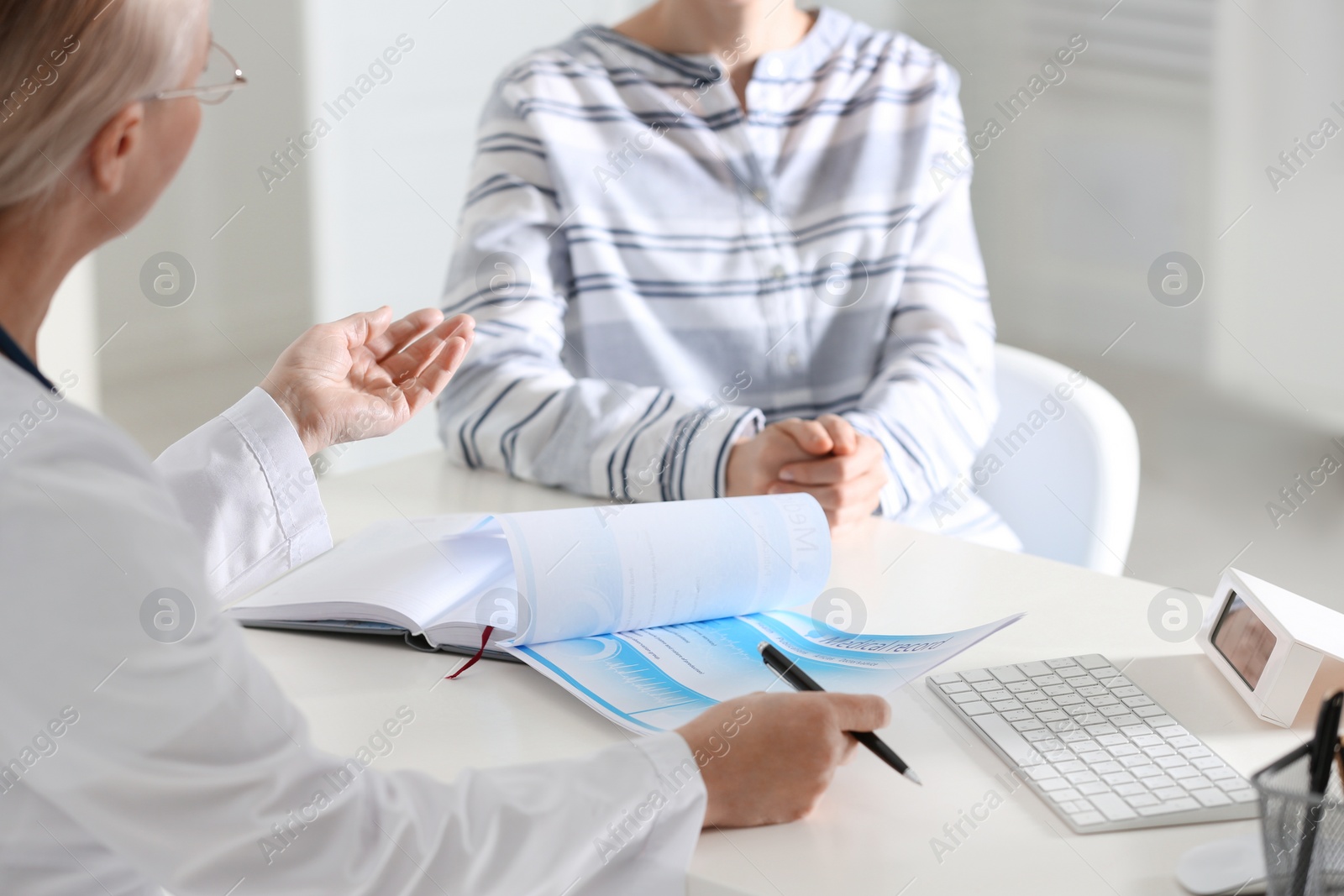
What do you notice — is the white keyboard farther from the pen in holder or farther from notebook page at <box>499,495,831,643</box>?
notebook page at <box>499,495,831,643</box>

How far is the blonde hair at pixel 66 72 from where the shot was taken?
0.58 metres

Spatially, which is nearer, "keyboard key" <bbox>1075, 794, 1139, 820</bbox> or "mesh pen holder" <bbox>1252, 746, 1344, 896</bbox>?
"mesh pen holder" <bbox>1252, 746, 1344, 896</bbox>

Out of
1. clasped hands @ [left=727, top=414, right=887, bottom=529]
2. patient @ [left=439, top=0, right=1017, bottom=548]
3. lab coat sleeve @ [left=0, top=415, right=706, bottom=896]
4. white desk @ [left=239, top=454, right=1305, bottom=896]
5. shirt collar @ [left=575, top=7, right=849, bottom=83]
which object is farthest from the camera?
shirt collar @ [left=575, top=7, right=849, bottom=83]

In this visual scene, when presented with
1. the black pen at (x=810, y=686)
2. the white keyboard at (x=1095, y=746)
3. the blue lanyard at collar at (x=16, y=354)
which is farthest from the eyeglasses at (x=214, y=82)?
A: the white keyboard at (x=1095, y=746)

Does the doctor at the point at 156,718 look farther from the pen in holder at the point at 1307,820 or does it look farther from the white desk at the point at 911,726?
the pen in holder at the point at 1307,820

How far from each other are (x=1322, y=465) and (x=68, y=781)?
190cm

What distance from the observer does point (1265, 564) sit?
1988 mm

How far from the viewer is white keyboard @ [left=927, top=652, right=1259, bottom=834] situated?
0.68 m

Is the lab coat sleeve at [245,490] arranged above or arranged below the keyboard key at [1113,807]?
above

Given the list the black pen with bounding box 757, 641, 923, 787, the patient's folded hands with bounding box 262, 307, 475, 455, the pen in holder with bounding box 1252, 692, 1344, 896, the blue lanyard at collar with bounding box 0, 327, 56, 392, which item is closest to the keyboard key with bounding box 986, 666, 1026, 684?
the black pen with bounding box 757, 641, 923, 787

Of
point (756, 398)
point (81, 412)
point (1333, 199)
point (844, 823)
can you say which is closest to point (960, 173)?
point (756, 398)

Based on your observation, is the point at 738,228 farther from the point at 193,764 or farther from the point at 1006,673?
the point at 193,764

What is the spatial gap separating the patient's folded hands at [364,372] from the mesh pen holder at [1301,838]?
29.2 inches

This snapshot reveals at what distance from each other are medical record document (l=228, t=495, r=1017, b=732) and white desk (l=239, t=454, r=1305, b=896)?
26mm
